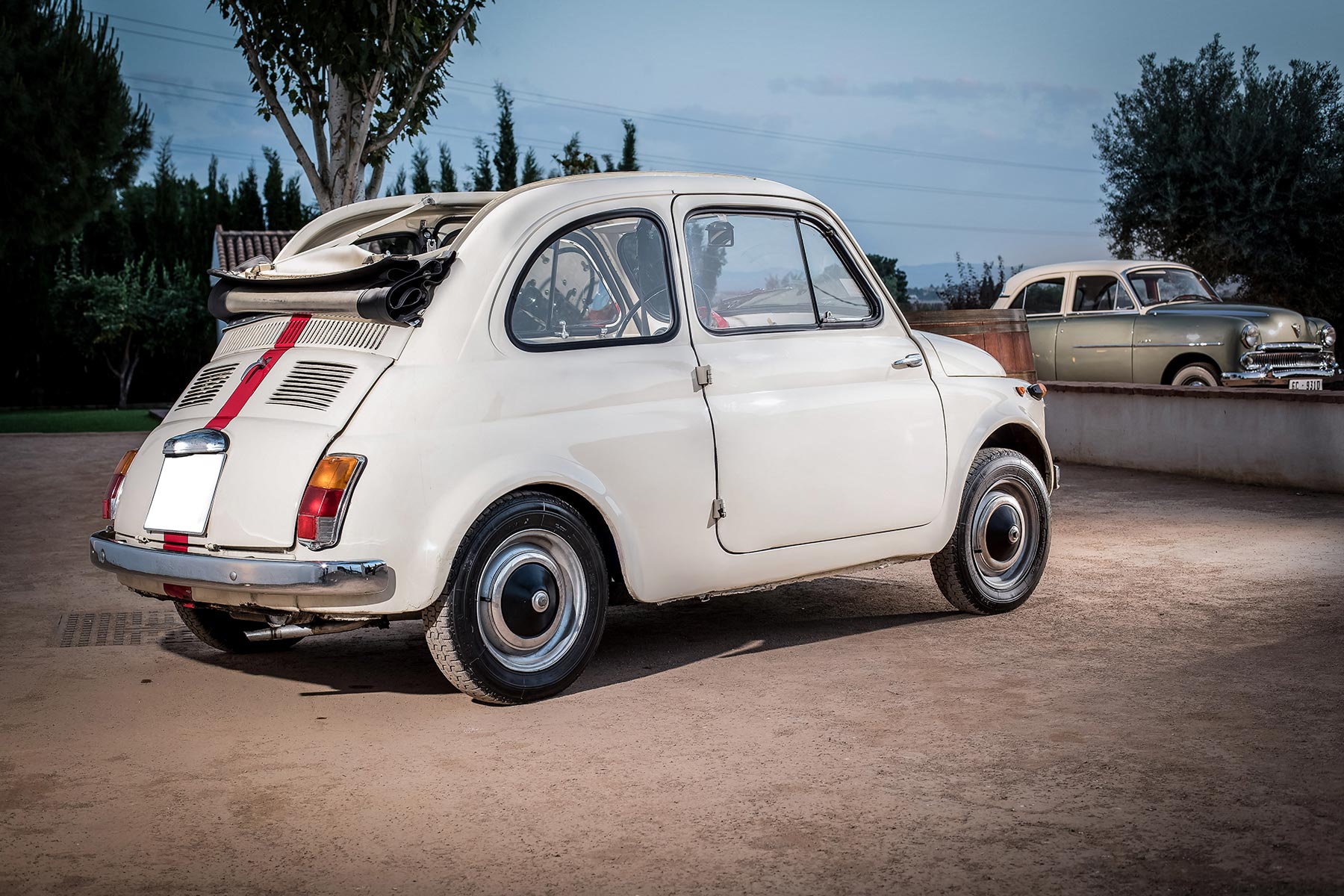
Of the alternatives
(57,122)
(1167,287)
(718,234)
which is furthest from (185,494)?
(57,122)

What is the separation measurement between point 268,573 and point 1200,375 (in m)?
12.9

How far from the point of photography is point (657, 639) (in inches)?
261

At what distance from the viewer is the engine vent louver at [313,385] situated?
17.0 feet

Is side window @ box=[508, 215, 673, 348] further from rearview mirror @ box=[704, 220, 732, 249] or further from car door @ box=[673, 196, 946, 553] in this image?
rearview mirror @ box=[704, 220, 732, 249]

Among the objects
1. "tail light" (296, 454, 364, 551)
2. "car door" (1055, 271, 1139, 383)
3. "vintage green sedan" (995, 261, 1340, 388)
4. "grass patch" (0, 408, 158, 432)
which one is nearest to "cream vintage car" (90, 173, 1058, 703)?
"tail light" (296, 454, 364, 551)

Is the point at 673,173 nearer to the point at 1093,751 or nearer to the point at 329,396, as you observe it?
the point at 329,396

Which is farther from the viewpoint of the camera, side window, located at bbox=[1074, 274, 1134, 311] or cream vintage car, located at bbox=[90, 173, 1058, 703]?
side window, located at bbox=[1074, 274, 1134, 311]

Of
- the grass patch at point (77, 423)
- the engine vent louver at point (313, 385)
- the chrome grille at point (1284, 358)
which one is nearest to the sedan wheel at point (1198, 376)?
the chrome grille at point (1284, 358)

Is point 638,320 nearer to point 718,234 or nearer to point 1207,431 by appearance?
point 718,234

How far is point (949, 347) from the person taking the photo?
683cm

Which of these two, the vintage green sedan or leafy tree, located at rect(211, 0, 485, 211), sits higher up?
leafy tree, located at rect(211, 0, 485, 211)

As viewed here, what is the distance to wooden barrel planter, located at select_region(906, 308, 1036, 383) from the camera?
29.6 ft

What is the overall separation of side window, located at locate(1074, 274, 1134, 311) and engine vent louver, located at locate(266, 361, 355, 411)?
42.7ft

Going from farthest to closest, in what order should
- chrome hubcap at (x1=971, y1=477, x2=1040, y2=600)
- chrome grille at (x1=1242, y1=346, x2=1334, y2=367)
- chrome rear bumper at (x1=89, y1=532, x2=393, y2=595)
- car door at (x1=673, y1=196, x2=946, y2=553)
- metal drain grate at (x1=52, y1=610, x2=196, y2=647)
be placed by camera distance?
chrome grille at (x1=1242, y1=346, x2=1334, y2=367) < chrome hubcap at (x1=971, y1=477, x2=1040, y2=600) < metal drain grate at (x1=52, y1=610, x2=196, y2=647) < car door at (x1=673, y1=196, x2=946, y2=553) < chrome rear bumper at (x1=89, y1=532, x2=393, y2=595)
